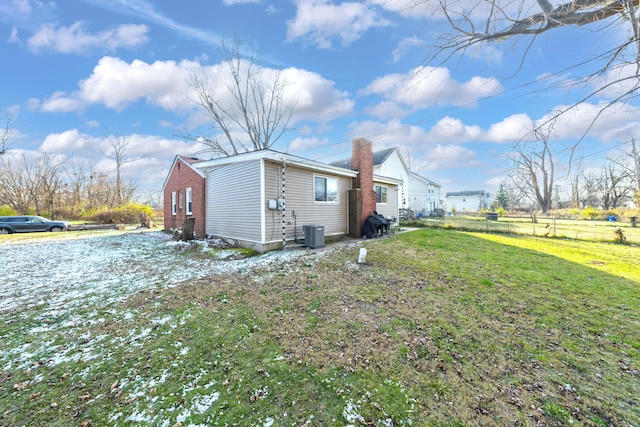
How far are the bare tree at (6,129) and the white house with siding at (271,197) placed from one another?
20992 mm

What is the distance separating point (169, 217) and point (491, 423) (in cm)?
1802

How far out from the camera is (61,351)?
309cm

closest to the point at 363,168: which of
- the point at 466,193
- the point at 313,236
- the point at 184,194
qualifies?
the point at 313,236

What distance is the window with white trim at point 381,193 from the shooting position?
14.8m

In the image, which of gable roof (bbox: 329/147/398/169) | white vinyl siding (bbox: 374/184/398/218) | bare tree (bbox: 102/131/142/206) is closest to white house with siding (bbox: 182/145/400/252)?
white vinyl siding (bbox: 374/184/398/218)

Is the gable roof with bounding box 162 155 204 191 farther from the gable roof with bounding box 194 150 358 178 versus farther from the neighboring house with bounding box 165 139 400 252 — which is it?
the gable roof with bounding box 194 150 358 178

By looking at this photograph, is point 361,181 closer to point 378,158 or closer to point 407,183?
point 378,158

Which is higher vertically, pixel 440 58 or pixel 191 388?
pixel 440 58

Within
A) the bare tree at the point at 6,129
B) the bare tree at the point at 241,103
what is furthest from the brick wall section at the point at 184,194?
the bare tree at the point at 6,129

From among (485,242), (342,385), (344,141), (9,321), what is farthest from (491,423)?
(344,141)

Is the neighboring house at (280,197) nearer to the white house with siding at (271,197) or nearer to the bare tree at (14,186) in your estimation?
the white house with siding at (271,197)

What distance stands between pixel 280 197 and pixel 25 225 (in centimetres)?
1991

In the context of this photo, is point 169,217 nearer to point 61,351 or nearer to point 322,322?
point 61,351

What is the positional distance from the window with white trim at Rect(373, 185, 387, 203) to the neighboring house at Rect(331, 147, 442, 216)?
237 inches
